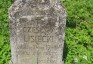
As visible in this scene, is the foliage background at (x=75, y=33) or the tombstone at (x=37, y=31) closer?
the tombstone at (x=37, y=31)

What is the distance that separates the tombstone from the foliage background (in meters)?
0.69

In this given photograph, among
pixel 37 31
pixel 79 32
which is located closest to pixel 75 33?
pixel 79 32

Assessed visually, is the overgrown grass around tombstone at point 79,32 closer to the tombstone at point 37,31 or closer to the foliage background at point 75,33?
the foliage background at point 75,33

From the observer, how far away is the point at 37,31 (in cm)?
410

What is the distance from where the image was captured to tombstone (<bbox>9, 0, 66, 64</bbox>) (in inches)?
153

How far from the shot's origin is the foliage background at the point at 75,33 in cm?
513

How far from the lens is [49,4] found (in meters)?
3.88

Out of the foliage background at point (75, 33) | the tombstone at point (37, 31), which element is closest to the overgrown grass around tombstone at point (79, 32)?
the foliage background at point (75, 33)

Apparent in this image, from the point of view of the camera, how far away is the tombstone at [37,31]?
3891mm

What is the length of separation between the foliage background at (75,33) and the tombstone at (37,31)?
2.27 feet

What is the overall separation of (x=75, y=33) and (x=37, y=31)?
7.09 feet

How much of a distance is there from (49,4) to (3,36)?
2.17m

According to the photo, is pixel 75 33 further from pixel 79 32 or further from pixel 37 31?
pixel 37 31

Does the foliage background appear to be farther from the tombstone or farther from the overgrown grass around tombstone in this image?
the tombstone
